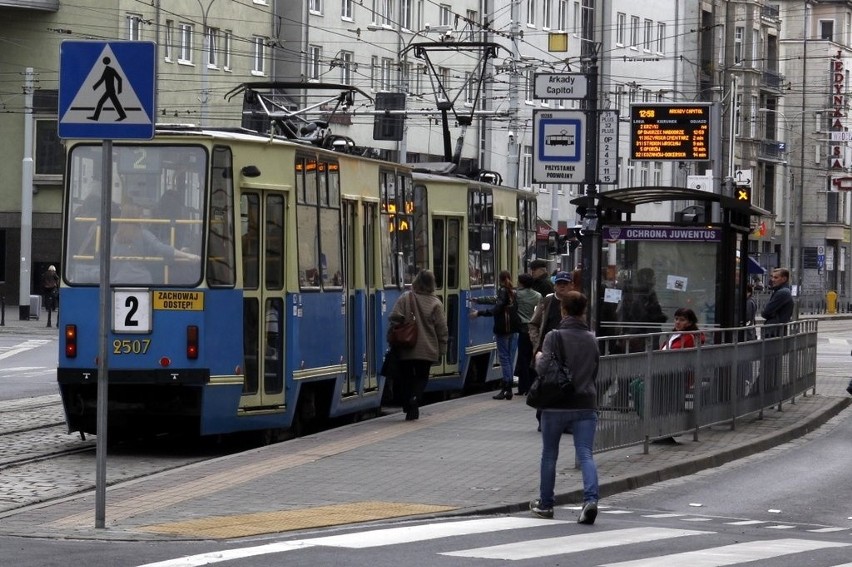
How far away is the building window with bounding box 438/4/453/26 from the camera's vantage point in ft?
213

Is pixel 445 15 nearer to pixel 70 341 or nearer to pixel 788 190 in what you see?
pixel 788 190

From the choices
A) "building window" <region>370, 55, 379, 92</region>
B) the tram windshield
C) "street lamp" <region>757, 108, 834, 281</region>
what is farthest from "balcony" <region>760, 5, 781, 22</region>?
the tram windshield

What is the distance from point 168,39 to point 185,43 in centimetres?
107

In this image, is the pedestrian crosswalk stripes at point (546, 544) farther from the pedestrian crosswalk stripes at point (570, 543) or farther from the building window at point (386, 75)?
the building window at point (386, 75)

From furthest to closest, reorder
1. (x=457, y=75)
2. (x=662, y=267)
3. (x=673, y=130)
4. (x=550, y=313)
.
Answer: (x=457, y=75)
(x=673, y=130)
(x=662, y=267)
(x=550, y=313)

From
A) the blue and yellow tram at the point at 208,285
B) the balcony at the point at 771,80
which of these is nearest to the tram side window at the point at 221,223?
the blue and yellow tram at the point at 208,285

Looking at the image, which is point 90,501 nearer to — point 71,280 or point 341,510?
point 341,510

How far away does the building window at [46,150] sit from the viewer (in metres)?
56.1

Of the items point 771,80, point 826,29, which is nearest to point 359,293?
point 771,80

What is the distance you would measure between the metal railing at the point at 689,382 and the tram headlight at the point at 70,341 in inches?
185

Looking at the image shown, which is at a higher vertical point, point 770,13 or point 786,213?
point 770,13

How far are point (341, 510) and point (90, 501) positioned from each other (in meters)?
1.88

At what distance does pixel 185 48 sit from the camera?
185 ft

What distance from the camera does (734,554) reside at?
10984 mm
